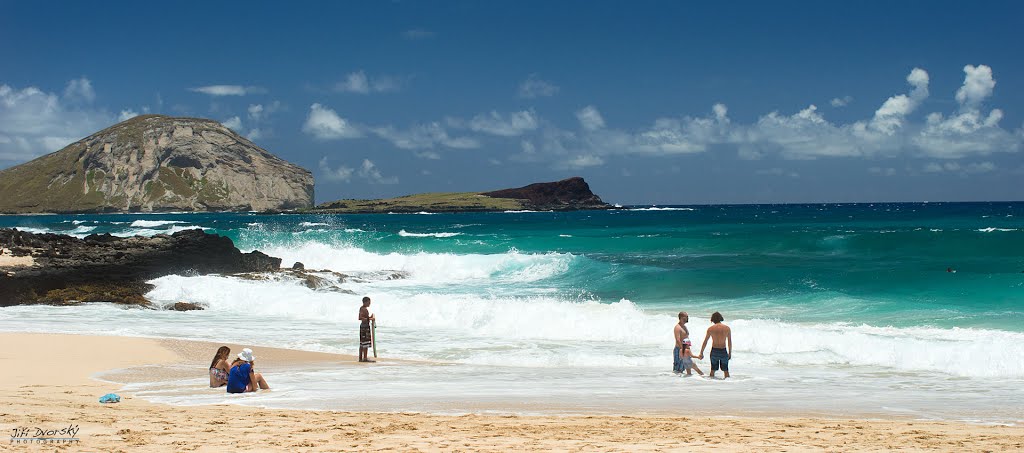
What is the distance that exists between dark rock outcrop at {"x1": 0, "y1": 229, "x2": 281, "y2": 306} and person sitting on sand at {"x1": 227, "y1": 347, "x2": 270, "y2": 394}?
538 inches

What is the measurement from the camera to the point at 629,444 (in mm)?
7840

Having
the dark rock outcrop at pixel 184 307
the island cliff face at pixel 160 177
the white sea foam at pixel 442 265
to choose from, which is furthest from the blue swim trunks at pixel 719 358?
the island cliff face at pixel 160 177

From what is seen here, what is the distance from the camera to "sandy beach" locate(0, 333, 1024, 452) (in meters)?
7.68

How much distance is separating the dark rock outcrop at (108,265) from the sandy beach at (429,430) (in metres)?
14.8

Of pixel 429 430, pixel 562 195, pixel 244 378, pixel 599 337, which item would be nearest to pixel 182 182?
pixel 562 195

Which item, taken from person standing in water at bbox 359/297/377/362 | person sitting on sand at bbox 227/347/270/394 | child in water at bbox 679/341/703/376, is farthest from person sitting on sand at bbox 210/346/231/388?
child in water at bbox 679/341/703/376

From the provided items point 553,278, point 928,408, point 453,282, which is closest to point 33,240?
point 453,282

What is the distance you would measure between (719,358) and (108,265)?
74.3 feet

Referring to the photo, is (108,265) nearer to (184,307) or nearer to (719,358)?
(184,307)

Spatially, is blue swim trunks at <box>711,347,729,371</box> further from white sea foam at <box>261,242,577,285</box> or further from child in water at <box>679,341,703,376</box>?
white sea foam at <box>261,242,577,285</box>

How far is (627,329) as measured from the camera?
58.3ft

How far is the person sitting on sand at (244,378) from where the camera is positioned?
10.9 meters

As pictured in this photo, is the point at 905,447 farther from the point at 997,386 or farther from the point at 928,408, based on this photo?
the point at 997,386

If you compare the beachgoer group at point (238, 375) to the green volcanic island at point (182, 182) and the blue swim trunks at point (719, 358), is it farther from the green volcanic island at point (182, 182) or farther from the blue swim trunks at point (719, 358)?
the green volcanic island at point (182, 182)
